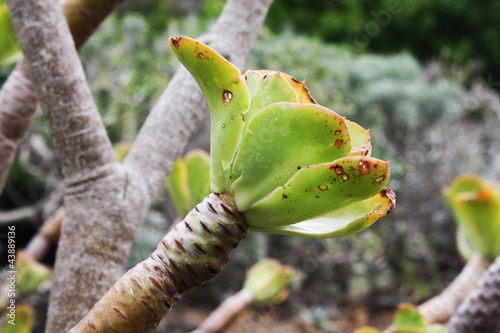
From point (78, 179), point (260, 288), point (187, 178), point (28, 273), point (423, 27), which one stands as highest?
point (78, 179)

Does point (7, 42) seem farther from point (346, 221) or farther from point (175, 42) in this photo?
point (346, 221)

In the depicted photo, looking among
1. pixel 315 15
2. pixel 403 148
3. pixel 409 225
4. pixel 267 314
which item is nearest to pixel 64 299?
pixel 267 314

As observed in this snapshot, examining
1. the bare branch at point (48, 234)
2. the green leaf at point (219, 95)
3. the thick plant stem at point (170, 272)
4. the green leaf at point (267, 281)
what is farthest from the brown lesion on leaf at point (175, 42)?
the green leaf at point (267, 281)

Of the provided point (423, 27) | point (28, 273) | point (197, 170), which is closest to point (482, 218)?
point (197, 170)

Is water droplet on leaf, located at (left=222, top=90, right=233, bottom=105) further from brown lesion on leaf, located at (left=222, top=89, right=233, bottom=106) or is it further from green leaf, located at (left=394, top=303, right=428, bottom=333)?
green leaf, located at (left=394, top=303, right=428, bottom=333)

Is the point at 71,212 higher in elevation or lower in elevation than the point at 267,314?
higher

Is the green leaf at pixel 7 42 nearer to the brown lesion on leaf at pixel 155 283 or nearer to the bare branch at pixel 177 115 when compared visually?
the bare branch at pixel 177 115

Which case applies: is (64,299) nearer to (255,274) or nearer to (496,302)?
(496,302)
